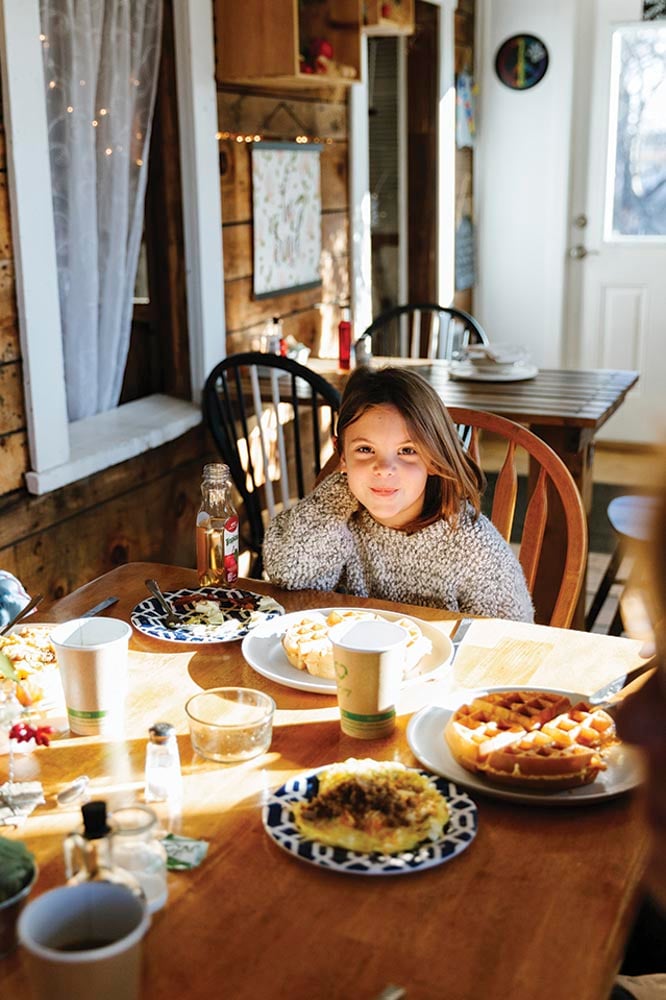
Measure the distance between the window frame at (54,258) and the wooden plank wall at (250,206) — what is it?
13cm

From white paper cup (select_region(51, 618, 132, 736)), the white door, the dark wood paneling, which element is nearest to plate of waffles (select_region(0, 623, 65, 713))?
white paper cup (select_region(51, 618, 132, 736))

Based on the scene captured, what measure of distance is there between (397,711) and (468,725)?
0.47 ft

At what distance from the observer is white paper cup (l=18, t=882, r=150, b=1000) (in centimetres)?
79

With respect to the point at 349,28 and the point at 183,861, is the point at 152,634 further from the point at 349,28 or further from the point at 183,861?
the point at 349,28

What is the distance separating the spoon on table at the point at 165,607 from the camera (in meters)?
1.63

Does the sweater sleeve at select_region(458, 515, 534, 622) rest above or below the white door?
below

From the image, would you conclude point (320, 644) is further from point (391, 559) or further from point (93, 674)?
point (391, 559)

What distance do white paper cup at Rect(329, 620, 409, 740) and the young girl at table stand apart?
54 centimetres

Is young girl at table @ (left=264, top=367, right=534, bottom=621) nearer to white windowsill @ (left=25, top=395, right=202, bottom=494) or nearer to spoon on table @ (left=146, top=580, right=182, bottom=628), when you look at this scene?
spoon on table @ (left=146, top=580, right=182, bottom=628)

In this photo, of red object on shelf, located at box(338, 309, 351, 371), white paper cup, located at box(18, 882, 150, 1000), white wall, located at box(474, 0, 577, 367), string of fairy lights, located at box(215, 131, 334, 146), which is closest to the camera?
white paper cup, located at box(18, 882, 150, 1000)

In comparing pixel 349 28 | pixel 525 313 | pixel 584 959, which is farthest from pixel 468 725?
pixel 525 313

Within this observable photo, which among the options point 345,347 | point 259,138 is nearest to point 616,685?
point 345,347

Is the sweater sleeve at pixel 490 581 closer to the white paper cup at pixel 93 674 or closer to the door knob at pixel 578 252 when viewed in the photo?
the white paper cup at pixel 93 674

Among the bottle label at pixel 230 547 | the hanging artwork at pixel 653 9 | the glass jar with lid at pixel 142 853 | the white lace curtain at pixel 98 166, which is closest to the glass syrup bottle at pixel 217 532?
the bottle label at pixel 230 547
